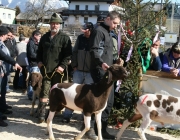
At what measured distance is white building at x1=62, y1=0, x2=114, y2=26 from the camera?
70438 millimetres

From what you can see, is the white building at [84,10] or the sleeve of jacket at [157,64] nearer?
the sleeve of jacket at [157,64]

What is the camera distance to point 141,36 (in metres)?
7.30

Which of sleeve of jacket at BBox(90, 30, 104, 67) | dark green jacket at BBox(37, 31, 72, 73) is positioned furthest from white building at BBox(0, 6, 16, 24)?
sleeve of jacket at BBox(90, 30, 104, 67)

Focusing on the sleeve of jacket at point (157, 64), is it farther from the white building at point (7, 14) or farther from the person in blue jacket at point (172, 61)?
the white building at point (7, 14)

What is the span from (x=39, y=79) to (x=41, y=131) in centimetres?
199

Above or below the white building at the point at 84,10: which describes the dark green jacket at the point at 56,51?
below

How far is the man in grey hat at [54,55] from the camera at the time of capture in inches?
278

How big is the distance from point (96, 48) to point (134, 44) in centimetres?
172

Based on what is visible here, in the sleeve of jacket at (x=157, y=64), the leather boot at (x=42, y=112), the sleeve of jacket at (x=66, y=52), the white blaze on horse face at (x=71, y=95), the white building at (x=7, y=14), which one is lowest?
the leather boot at (x=42, y=112)

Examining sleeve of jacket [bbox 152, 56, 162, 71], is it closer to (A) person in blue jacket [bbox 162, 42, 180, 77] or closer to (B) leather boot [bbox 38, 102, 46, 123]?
(A) person in blue jacket [bbox 162, 42, 180, 77]

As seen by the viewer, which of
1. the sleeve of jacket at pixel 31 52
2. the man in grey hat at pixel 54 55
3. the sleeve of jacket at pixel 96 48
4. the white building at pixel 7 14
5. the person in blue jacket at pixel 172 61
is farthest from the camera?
the white building at pixel 7 14

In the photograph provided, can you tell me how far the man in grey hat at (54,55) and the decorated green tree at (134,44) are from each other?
4.65 ft

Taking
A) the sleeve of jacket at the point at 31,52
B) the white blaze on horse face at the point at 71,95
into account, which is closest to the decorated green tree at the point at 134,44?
the white blaze on horse face at the point at 71,95

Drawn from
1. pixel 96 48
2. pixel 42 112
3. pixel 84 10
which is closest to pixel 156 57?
pixel 96 48
